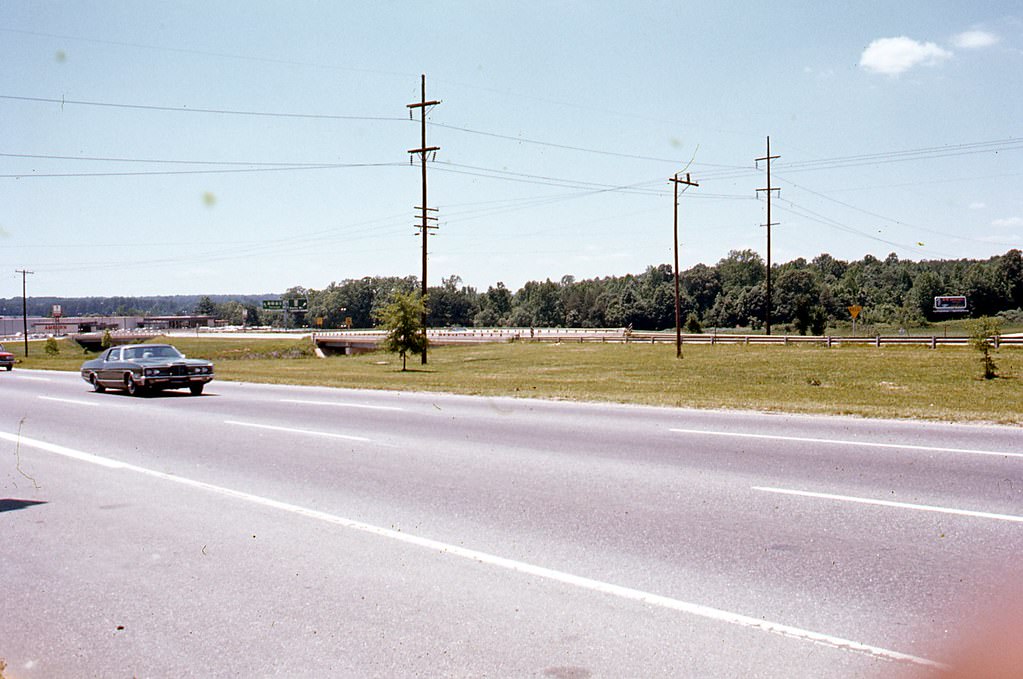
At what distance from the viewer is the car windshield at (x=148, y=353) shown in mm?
23812

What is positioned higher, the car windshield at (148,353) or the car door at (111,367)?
the car windshield at (148,353)

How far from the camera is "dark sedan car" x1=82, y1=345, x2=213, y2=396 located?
74.5ft

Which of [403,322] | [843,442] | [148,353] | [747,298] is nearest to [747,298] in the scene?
[747,298]

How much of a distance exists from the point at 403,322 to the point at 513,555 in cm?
3472

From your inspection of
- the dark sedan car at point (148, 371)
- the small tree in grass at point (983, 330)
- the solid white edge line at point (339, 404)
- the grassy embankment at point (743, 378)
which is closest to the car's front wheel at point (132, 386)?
the dark sedan car at point (148, 371)

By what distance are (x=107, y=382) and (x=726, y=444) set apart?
19834mm

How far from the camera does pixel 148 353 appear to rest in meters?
24.1

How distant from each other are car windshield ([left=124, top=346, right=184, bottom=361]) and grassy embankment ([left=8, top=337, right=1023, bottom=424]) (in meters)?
4.70

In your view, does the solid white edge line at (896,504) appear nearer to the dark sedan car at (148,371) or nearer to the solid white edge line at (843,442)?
the solid white edge line at (843,442)

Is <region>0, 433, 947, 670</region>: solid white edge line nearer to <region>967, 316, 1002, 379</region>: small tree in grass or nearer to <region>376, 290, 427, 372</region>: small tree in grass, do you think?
<region>967, 316, 1002, 379</region>: small tree in grass

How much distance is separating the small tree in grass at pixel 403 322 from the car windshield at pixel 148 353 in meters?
16.8

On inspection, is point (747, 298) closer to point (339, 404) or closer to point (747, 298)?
point (747, 298)

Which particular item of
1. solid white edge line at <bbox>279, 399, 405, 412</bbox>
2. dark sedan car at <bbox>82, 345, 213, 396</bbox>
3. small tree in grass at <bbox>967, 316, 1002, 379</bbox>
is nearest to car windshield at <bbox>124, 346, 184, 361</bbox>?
dark sedan car at <bbox>82, 345, 213, 396</bbox>

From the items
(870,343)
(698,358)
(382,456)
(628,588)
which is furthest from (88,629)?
(870,343)
